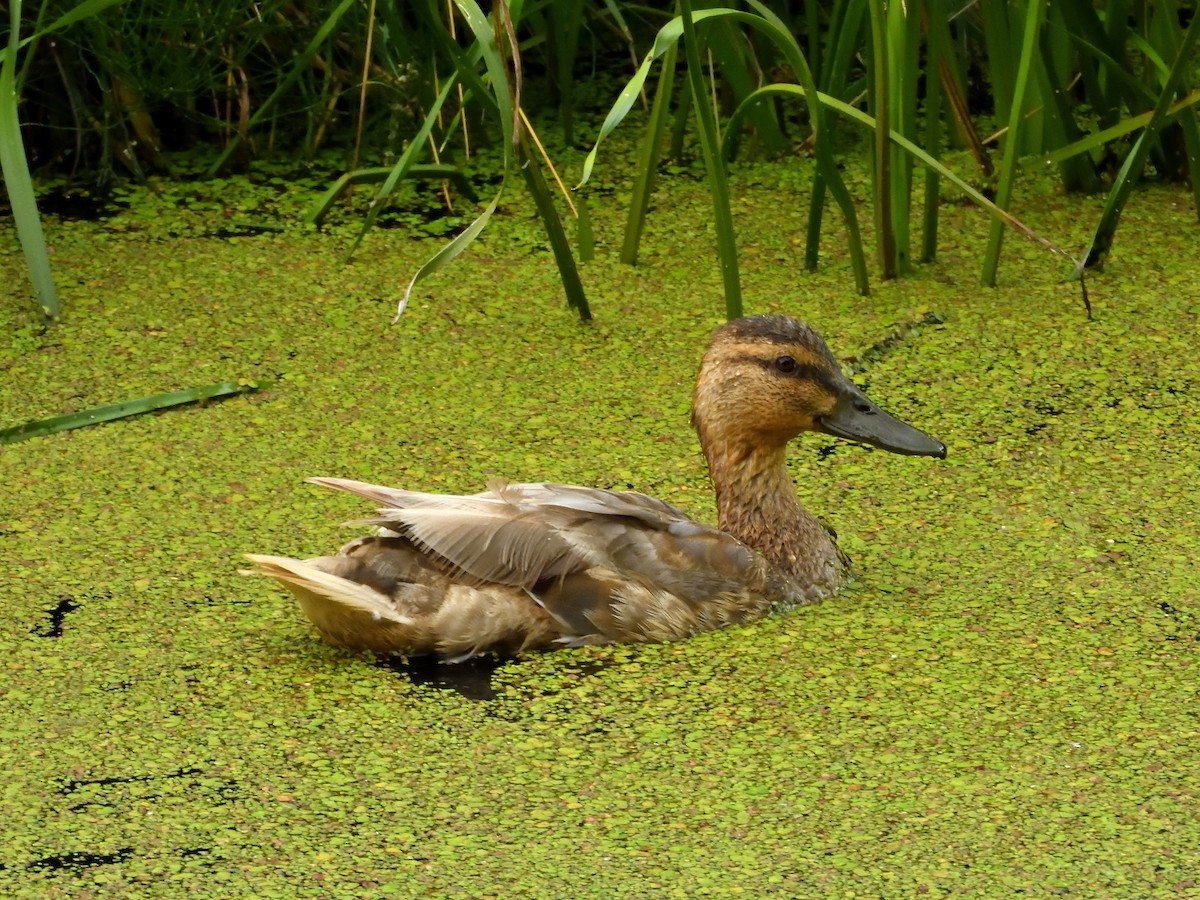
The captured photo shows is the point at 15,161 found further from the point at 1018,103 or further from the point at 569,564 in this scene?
the point at 1018,103

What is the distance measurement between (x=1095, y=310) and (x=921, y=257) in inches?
18.8

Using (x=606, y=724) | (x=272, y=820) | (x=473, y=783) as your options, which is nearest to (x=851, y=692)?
(x=606, y=724)

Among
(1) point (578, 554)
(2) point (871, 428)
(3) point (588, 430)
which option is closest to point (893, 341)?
(3) point (588, 430)

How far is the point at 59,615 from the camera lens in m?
3.59

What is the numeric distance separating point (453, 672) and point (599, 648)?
0.88 feet

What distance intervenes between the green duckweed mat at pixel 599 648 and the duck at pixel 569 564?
0.06 meters

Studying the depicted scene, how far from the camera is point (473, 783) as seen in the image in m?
3.04

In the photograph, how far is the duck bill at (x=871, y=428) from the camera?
375cm

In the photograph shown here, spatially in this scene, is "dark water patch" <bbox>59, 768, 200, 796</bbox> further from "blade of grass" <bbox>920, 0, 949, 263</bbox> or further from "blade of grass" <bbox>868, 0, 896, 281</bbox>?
"blade of grass" <bbox>920, 0, 949, 263</bbox>

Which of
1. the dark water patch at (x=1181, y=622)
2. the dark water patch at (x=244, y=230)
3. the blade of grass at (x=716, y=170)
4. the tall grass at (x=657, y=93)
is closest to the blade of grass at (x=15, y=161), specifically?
the tall grass at (x=657, y=93)

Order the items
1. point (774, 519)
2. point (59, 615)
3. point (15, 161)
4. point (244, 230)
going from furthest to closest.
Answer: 1. point (244, 230)
2. point (15, 161)
3. point (774, 519)
4. point (59, 615)

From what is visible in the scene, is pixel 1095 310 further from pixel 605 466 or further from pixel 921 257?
pixel 605 466

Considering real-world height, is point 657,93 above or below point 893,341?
above

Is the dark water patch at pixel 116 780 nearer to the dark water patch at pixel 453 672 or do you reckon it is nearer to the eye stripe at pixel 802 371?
the dark water patch at pixel 453 672
